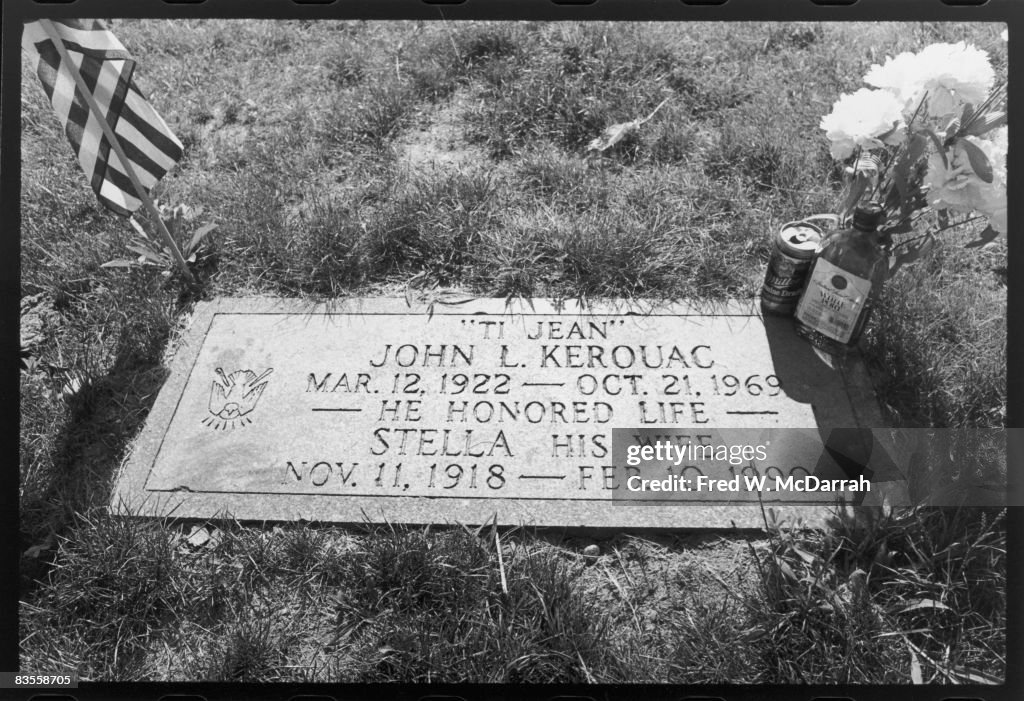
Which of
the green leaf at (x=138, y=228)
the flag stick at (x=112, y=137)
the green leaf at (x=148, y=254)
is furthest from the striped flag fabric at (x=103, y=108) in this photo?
the green leaf at (x=148, y=254)

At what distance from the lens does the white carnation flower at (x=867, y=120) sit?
2.34 m

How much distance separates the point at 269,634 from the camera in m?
2.27

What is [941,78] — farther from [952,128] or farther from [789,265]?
[789,265]

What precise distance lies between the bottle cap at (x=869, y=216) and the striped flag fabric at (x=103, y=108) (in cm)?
243

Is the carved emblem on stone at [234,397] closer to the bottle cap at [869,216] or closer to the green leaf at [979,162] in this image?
the bottle cap at [869,216]

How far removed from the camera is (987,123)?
2297 mm

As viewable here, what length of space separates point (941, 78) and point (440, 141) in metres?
2.26

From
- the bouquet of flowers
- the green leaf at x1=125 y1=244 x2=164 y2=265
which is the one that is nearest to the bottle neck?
the bouquet of flowers

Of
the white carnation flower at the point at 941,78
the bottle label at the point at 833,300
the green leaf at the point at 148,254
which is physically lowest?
the green leaf at the point at 148,254

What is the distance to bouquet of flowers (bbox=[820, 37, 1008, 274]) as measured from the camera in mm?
2227

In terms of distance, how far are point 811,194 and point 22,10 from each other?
3029mm

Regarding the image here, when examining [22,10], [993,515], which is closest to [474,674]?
[993,515]

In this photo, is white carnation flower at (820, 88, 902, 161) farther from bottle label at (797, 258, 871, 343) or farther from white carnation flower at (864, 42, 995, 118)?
bottle label at (797, 258, 871, 343)

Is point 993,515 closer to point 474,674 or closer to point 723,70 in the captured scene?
point 474,674
